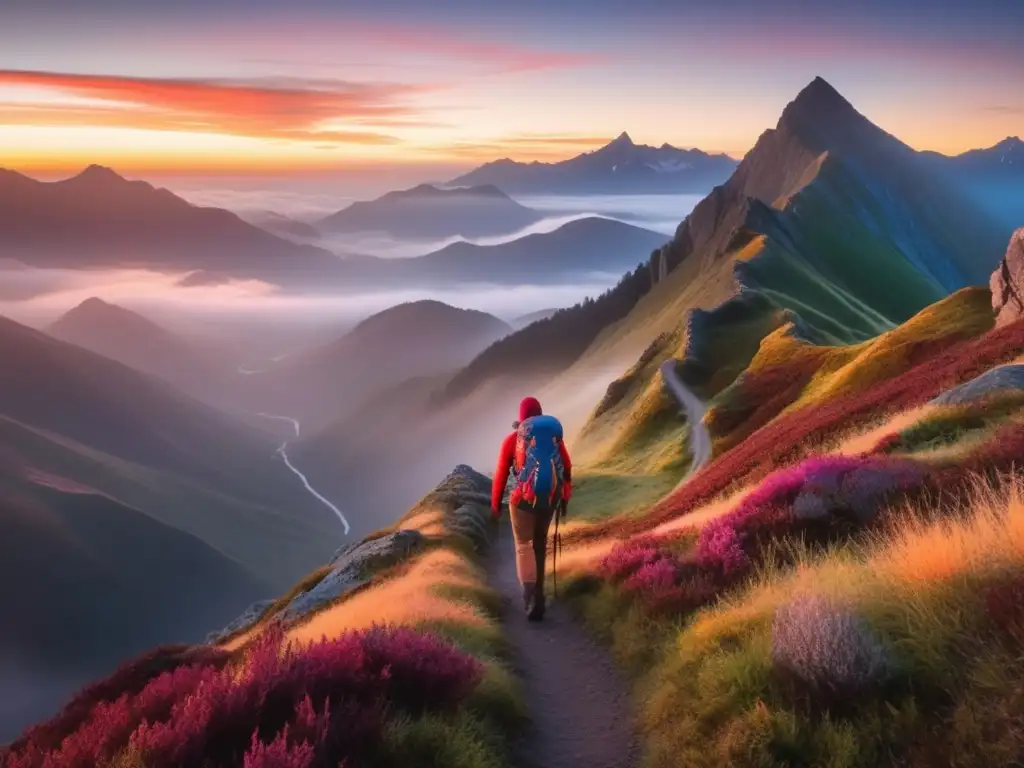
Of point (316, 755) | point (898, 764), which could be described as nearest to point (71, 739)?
point (316, 755)

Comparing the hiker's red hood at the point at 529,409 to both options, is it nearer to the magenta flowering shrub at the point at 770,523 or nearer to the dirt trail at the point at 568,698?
the magenta flowering shrub at the point at 770,523

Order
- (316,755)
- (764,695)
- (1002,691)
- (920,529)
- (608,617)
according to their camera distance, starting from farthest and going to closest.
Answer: (608,617), (920,529), (764,695), (316,755), (1002,691)

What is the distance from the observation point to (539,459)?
16016 millimetres

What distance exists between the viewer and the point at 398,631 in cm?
1062

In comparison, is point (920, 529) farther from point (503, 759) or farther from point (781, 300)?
point (781, 300)

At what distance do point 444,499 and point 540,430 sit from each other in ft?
100

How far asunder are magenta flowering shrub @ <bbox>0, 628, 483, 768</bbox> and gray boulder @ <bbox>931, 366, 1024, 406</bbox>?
16842 mm

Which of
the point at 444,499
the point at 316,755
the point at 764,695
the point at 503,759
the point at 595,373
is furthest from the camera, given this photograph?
the point at 595,373

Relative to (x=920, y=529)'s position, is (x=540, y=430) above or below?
above

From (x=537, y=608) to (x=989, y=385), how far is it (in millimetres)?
13583

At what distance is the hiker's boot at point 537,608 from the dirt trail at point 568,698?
0.17m

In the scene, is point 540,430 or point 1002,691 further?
point 540,430

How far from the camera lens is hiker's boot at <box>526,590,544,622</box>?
17203 mm

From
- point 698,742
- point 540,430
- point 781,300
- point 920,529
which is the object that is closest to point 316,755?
point 698,742
